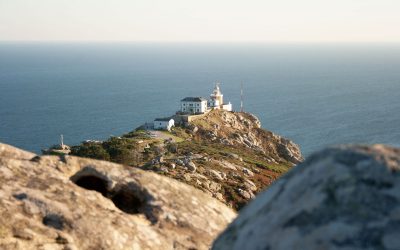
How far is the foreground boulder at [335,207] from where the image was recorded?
4.59 m

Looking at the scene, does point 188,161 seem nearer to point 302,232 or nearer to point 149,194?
point 149,194

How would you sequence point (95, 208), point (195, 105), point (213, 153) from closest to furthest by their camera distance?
point (95, 208), point (213, 153), point (195, 105)

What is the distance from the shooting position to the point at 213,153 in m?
84.9

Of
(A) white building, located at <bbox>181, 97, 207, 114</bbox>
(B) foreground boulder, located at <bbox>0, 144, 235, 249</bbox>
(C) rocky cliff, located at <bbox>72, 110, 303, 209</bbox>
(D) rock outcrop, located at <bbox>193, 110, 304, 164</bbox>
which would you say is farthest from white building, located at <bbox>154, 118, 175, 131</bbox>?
(B) foreground boulder, located at <bbox>0, 144, 235, 249</bbox>

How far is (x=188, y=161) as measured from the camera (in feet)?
221

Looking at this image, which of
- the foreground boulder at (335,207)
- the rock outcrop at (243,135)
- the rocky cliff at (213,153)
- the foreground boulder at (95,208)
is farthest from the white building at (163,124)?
the foreground boulder at (335,207)

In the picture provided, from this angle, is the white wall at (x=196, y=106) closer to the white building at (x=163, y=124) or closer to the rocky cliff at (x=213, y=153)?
the rocky cliff at (x=213, y=153)

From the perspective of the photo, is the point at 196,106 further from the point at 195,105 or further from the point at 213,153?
the point at 213,153

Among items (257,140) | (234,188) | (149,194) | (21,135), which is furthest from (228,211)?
(21,135)

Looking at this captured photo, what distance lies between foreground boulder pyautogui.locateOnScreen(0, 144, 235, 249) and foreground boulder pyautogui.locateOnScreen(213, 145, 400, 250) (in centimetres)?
373

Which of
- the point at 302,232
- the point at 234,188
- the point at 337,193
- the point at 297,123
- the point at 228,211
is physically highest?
the point at 337,193

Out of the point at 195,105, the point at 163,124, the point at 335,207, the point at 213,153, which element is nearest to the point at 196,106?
the point at 195,105

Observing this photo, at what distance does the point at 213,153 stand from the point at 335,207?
80121mm

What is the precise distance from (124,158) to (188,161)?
31.8 feet
